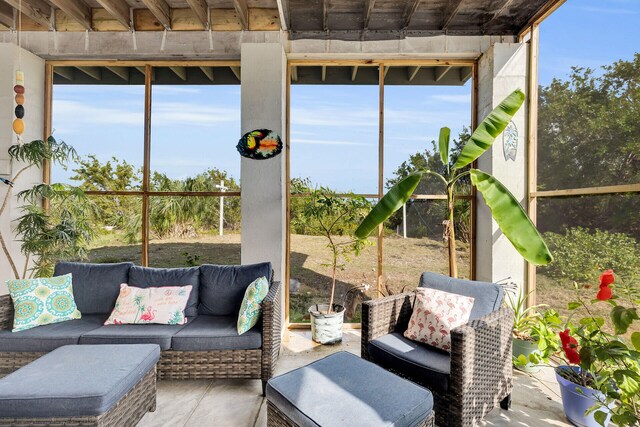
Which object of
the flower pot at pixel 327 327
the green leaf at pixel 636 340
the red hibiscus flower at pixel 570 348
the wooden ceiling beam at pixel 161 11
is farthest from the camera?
the flower pot at pixel 327 327

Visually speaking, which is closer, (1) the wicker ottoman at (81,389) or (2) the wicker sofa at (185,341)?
(1) the wicker ottoman at (81,389)

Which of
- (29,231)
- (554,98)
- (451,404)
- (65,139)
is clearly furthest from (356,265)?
(65,139)

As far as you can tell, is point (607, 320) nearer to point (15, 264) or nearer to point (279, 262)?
point (279, 262)

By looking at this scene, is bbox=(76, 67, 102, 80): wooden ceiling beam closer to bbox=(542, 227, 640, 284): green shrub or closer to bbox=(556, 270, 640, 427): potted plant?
bbox=(556, 270, 640, 427): potted plant

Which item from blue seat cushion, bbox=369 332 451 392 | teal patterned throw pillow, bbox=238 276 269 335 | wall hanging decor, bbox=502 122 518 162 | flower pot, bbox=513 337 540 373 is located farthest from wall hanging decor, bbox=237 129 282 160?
flower pot, bbox=513 337 540 373

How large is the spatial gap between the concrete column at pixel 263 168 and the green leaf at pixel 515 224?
2.09m

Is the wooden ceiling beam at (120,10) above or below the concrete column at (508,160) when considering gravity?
above

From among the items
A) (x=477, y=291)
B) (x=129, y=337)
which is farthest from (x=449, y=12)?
(x=129, y=337)

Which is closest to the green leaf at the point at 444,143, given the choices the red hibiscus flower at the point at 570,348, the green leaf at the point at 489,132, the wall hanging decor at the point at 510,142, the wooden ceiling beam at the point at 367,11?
the green leaf at the point at 489,132

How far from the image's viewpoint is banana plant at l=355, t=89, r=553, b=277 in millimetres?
2307

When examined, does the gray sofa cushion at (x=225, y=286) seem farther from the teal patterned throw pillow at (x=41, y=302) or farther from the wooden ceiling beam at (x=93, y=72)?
the wooden ceiling beam at (x=93, y=72)

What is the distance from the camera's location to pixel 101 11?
11.9ft

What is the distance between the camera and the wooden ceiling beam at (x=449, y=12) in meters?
3.25

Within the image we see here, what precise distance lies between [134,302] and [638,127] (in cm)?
426
